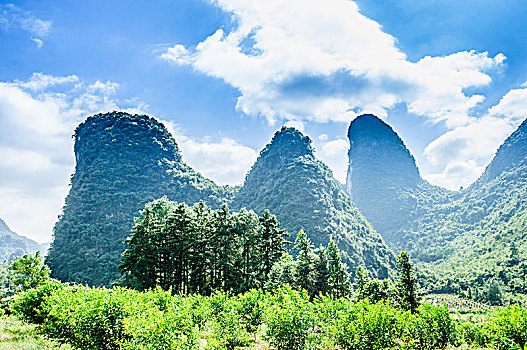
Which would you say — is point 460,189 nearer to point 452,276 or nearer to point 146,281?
point 452,276

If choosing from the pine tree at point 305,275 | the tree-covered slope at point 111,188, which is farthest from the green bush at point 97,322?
the tree-covered slope at point 111,188

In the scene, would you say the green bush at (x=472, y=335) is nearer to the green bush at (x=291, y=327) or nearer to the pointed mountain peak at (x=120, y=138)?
the green bush at (x=291, y=327)

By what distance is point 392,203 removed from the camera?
597 feet

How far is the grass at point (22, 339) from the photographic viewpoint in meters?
8.66

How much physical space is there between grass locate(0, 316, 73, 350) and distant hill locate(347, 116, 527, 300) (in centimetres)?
8389

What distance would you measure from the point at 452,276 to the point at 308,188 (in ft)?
170

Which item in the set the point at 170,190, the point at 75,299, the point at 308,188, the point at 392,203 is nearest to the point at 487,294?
the point at 308,188

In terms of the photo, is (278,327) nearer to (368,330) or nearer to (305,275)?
(368,330)

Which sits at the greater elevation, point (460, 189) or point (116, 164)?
point (460, 189)

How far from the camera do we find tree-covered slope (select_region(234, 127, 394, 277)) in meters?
78.2

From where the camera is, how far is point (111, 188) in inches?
3204

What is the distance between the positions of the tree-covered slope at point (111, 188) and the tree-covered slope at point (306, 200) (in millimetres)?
16380

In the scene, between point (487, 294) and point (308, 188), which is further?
point (308, 188)

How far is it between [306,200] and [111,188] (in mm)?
56215
